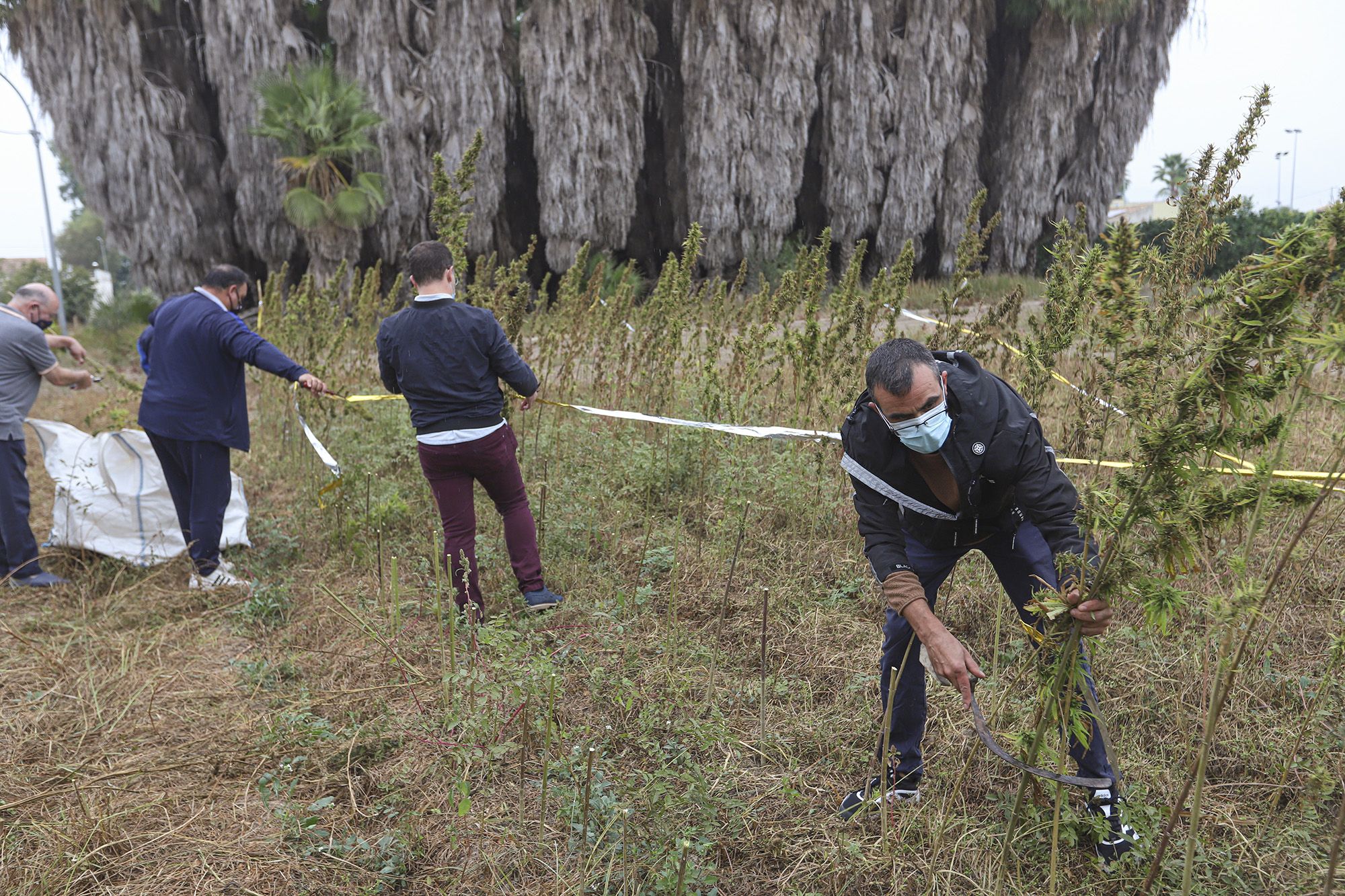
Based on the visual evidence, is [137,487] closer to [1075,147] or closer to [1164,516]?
[1164,516]

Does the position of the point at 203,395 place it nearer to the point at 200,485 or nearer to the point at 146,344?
the point at 200,485

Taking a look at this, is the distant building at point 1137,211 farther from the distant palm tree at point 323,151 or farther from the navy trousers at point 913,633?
the distant palm tree at point 323,151

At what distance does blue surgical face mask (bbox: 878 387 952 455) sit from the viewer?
2.20 metres

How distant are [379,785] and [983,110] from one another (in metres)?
17.1

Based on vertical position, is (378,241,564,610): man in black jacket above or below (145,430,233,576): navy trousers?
above

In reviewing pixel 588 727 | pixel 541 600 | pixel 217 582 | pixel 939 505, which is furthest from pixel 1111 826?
pixel 217 582

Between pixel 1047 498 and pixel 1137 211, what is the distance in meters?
10.9

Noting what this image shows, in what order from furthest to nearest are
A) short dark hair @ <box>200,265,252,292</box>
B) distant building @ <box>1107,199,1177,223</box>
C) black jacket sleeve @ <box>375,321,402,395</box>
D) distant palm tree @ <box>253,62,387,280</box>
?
distant palm tree @ <box>253,62,387,280</box> → short dark hair @ <box>200,265,252,292</box> → black jacket sleeve @ <box>375,321,402,395</box> → distant building @ <box>1107,199,1177,223</box>

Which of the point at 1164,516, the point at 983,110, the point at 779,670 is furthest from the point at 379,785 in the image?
the point at 983,110

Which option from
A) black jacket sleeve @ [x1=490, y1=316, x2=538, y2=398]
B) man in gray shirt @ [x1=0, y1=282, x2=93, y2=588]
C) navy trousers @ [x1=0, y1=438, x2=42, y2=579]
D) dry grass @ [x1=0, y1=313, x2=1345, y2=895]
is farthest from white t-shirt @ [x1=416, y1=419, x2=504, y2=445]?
navy trousers @ [x1=0, y1=438, x2=42, y2=579]

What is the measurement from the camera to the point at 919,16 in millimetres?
14836

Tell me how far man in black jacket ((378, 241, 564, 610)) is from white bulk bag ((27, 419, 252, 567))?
4.90 ft

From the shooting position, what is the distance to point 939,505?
243 centimetres

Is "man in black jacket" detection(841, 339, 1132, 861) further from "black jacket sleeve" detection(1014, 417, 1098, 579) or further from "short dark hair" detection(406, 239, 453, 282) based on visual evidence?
"short dark hair" detection(406, 239, 453, 282)
